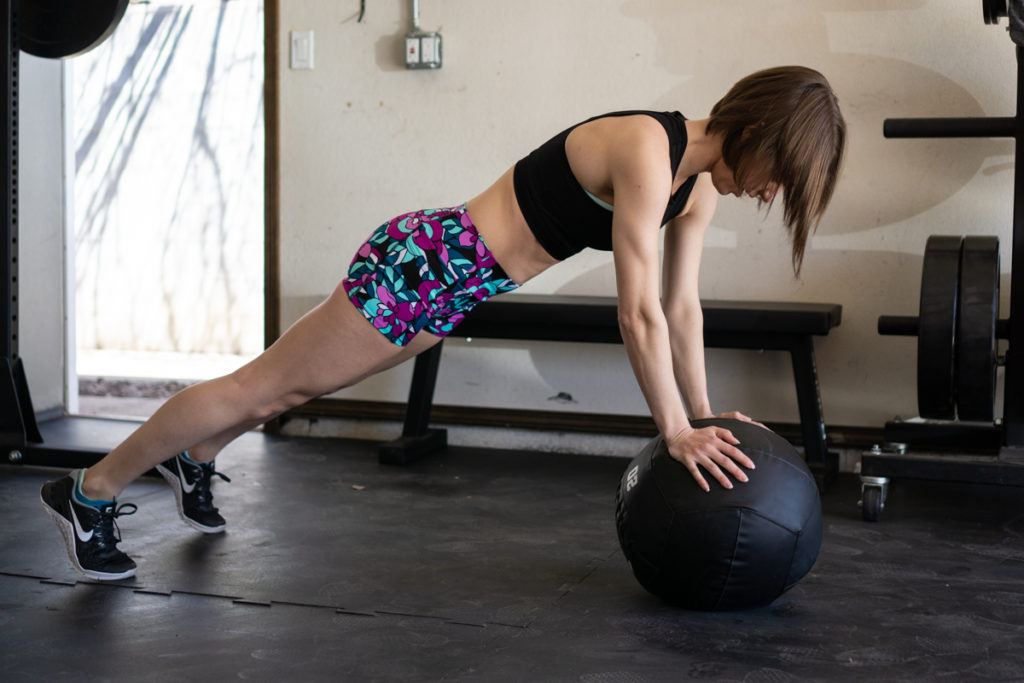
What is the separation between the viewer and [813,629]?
1960 mm

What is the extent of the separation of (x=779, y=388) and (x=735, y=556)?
1.83 m

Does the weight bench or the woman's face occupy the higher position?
the woman's face

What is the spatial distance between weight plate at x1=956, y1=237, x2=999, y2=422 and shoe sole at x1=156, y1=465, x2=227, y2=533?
1986 millimetres

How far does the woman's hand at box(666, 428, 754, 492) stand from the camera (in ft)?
6.04

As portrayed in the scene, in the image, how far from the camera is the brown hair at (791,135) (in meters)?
1.73

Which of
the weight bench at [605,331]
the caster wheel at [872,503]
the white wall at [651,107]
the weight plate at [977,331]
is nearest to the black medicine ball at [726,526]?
the caster wheel at [872,503]

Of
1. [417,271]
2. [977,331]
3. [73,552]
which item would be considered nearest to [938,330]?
[977,331]

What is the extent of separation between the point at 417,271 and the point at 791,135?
0.72 m

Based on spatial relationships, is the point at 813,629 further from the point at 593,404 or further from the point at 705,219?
the point at 593,404

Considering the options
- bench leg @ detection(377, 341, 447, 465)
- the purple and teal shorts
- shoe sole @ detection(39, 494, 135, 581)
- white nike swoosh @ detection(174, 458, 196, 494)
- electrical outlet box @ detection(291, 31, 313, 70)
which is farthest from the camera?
electrical outlet box @ detection(291, 31, 313, 70)

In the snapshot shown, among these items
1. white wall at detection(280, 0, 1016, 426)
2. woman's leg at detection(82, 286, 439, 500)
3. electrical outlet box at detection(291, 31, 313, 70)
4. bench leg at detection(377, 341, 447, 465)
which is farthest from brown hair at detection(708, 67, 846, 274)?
electrical outlet box at detection(291, 31, 313, 70)

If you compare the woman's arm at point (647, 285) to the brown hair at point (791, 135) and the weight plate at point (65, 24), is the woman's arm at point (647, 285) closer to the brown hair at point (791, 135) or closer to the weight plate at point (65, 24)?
the brown hair at point (791, 135)

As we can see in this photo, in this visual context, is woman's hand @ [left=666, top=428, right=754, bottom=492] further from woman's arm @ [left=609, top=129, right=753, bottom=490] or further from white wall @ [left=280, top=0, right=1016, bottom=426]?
white wall @ [left=280, top=0, right=1016, bottom=426]

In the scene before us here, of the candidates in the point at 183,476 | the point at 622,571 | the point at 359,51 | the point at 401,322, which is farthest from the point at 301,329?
the point at 359,51
